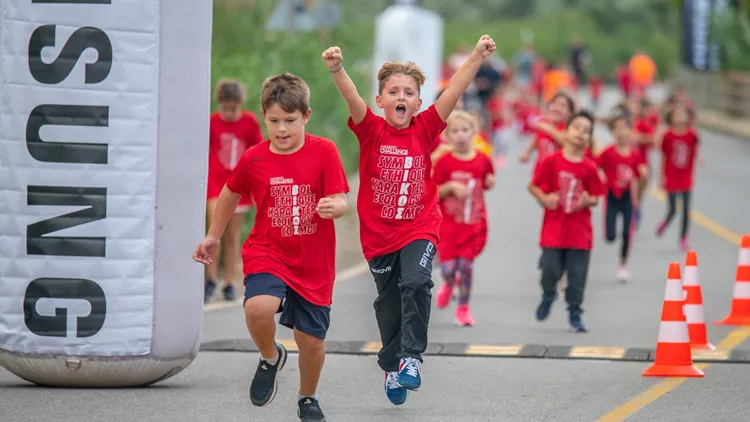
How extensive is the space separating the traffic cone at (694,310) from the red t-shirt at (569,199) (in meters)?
0.97

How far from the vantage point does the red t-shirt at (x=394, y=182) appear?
785 centimetres

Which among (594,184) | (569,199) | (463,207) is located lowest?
(463,207)

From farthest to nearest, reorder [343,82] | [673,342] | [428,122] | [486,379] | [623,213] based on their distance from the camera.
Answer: [623,213], [673,342], [486,379], [428,122], [343,82]

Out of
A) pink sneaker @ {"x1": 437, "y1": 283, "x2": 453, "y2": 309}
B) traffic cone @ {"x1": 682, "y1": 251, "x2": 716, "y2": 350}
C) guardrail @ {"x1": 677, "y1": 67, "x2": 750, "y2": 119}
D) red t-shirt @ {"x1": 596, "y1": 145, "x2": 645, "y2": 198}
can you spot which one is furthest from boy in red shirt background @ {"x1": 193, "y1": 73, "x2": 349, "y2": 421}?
guardrail @ {"x1": 677, "y1": 67, "x2": 750, "y2": 119}

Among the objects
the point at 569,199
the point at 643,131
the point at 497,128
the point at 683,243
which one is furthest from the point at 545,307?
the point at 497,128

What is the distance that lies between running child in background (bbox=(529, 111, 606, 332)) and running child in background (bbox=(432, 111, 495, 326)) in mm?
455

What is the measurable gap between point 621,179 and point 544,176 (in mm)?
3413

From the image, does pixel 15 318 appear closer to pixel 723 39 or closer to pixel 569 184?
pixel 569 184

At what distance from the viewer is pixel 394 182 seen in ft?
25.7

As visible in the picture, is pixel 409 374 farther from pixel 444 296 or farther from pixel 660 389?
pixel 444 296

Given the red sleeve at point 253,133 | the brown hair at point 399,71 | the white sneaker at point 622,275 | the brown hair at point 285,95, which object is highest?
the brown hair at point 399,71

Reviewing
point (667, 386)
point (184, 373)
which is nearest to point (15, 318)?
point (184, 373)

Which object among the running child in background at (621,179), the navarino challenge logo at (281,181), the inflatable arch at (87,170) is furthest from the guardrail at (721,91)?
the navarino challenge logo at (281,181)

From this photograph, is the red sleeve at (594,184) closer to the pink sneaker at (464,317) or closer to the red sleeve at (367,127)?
the pink sneaker at (464,317)
